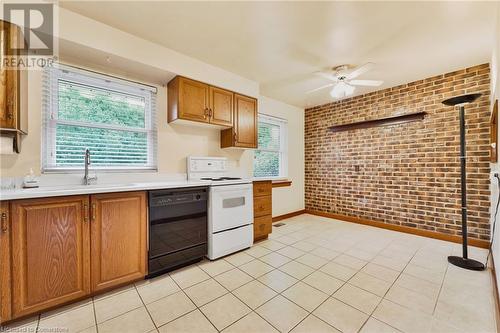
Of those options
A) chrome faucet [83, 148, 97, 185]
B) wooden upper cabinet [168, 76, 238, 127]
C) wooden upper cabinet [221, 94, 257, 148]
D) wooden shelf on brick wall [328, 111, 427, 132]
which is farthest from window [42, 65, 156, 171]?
wooden shelf on brick wall [328, 111, 427, 132]

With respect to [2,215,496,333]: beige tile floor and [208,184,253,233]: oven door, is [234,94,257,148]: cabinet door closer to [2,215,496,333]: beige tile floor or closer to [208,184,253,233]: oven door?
[208,184,253,233]: oven door

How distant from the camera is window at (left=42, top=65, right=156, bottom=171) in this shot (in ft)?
6.72

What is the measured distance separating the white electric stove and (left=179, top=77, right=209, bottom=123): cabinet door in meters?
0.59

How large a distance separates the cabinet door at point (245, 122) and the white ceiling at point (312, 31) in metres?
0.45

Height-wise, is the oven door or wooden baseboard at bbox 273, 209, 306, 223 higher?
the oven door

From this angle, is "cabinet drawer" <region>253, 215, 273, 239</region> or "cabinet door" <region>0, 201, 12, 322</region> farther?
"cabinet drawer" <region>253, 215, 273, 239</region>

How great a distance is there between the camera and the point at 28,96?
190 cm

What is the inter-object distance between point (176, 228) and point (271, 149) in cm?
274

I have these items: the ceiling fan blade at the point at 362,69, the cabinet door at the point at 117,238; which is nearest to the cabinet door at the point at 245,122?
the ceiling fan blade at the point at 362,69

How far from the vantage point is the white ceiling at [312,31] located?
5.92 feet

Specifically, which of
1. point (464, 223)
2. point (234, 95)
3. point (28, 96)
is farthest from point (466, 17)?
point (28, 96)

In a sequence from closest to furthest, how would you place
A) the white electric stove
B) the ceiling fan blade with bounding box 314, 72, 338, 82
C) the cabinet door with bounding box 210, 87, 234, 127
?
1. the white electric stove
2. the cabinet door with bounding box 210, 87, 234, 127
3. the ceiling fan blade with bounding box 314, 72, 338, 82

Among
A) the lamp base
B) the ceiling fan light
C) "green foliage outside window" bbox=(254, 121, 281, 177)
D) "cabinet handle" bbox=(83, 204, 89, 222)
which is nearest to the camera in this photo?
"cabinet handle" bbox=(83, 204, 89, 222)

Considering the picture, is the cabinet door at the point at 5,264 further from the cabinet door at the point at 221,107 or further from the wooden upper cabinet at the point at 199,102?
the cabinet door at the point at 221,107
